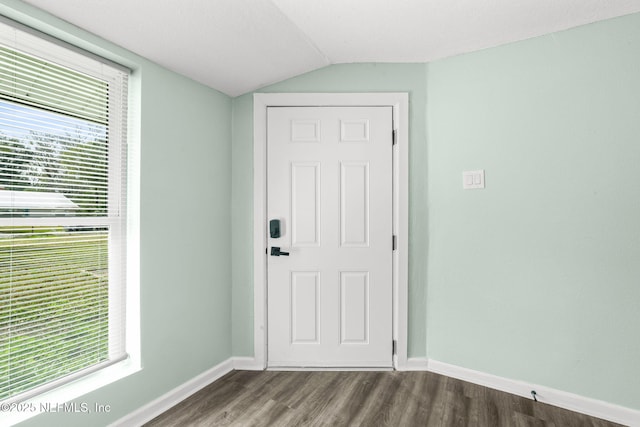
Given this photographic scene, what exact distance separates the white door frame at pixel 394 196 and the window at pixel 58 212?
2.92 feet

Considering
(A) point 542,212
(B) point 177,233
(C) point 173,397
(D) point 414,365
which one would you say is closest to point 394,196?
(A) point 542,212

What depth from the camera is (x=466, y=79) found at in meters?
2.28

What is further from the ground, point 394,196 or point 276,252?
point 394,196

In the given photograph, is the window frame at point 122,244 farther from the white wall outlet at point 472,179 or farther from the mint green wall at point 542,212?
the white wall outlet at point 472,179

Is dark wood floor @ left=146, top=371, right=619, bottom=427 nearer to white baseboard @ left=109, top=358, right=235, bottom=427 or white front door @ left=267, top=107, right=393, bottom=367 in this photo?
white baseboard @ left=109, top=358, right=235, bottom=427

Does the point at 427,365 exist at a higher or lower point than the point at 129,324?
lower

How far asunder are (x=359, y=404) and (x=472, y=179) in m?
1.66

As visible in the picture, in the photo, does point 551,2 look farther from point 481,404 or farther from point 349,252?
point 481,404

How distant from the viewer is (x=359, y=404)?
1.99 meters

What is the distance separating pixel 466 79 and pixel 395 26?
2.31 ft

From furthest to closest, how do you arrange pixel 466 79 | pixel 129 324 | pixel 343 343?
pixel 343 343, pixel 466 79, pixel 129 324

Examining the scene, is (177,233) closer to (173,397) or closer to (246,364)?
(173,397)

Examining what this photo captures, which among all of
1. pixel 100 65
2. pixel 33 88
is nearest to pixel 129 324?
pixel 33 88

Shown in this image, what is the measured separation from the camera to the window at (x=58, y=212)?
140 centimetres
